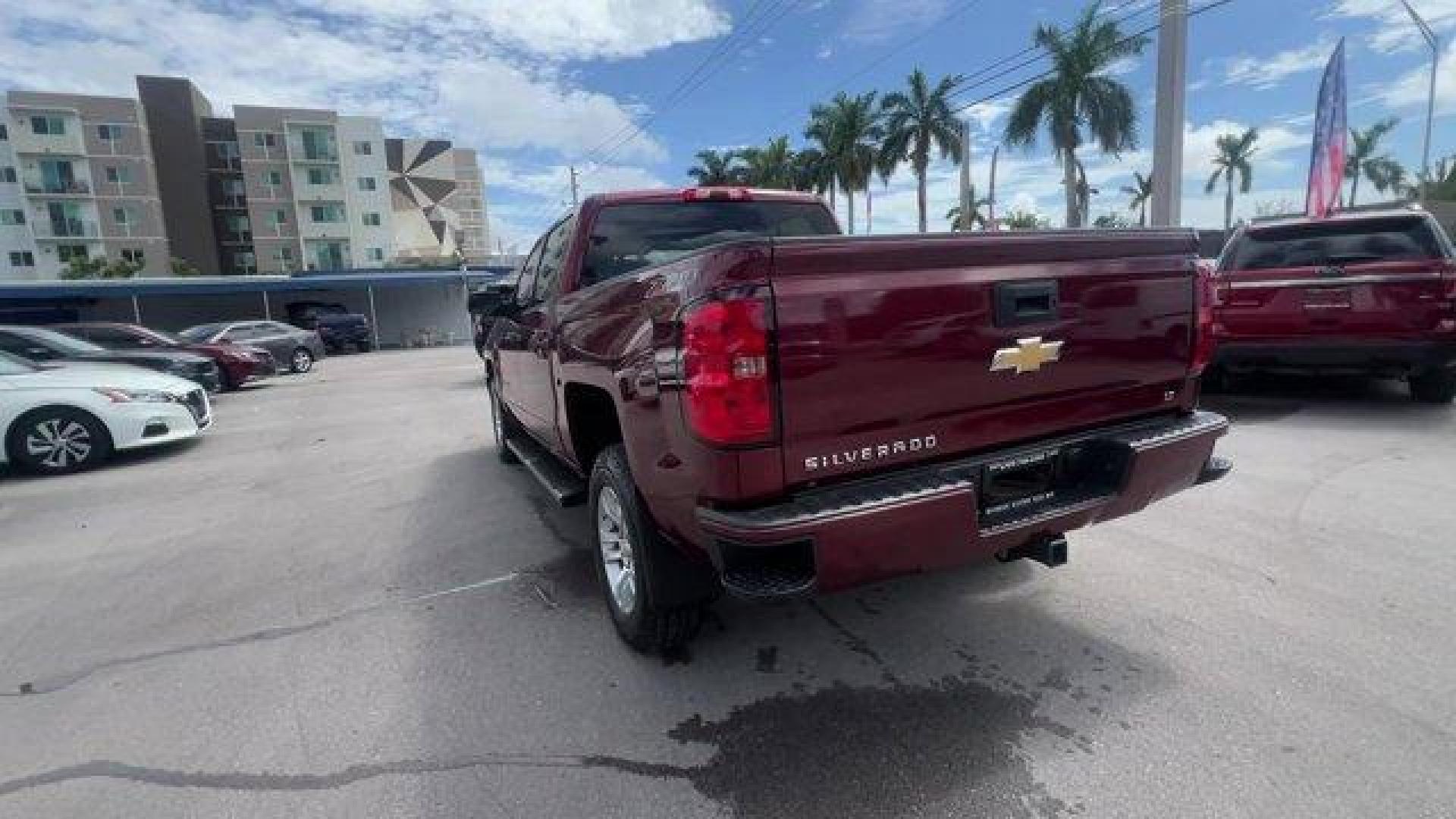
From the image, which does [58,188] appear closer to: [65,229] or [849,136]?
[65,229]

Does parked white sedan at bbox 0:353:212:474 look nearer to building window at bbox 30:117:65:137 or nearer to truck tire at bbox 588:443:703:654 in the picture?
truck tire at bbox 588:443:703:654

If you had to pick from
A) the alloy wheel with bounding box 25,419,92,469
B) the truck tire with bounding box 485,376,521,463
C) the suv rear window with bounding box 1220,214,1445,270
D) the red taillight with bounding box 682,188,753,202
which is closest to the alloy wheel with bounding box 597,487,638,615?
the red taillight with bounding box 682,188,753,202

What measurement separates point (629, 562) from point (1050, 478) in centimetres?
173

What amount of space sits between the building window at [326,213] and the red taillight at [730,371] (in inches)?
2571

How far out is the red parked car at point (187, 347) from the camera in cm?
1439

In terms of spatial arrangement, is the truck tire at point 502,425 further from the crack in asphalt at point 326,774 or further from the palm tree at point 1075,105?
the palm tree at point 1075,105

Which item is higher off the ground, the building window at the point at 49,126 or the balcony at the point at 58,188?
the building window at the point at 49,126

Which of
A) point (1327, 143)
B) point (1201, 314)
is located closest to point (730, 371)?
point (1201, 314)

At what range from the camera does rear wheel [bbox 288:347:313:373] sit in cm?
2070

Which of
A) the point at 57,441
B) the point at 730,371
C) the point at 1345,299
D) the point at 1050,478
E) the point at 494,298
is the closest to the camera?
the point at 730,371

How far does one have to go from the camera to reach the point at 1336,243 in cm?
664

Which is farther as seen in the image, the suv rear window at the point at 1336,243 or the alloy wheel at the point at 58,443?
the alloy wheel at the point at 58,443

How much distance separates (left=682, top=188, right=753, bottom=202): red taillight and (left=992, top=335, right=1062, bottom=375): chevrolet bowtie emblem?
2.42 meters

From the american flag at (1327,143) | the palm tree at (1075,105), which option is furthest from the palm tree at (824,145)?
the american flag at (1327,143)
